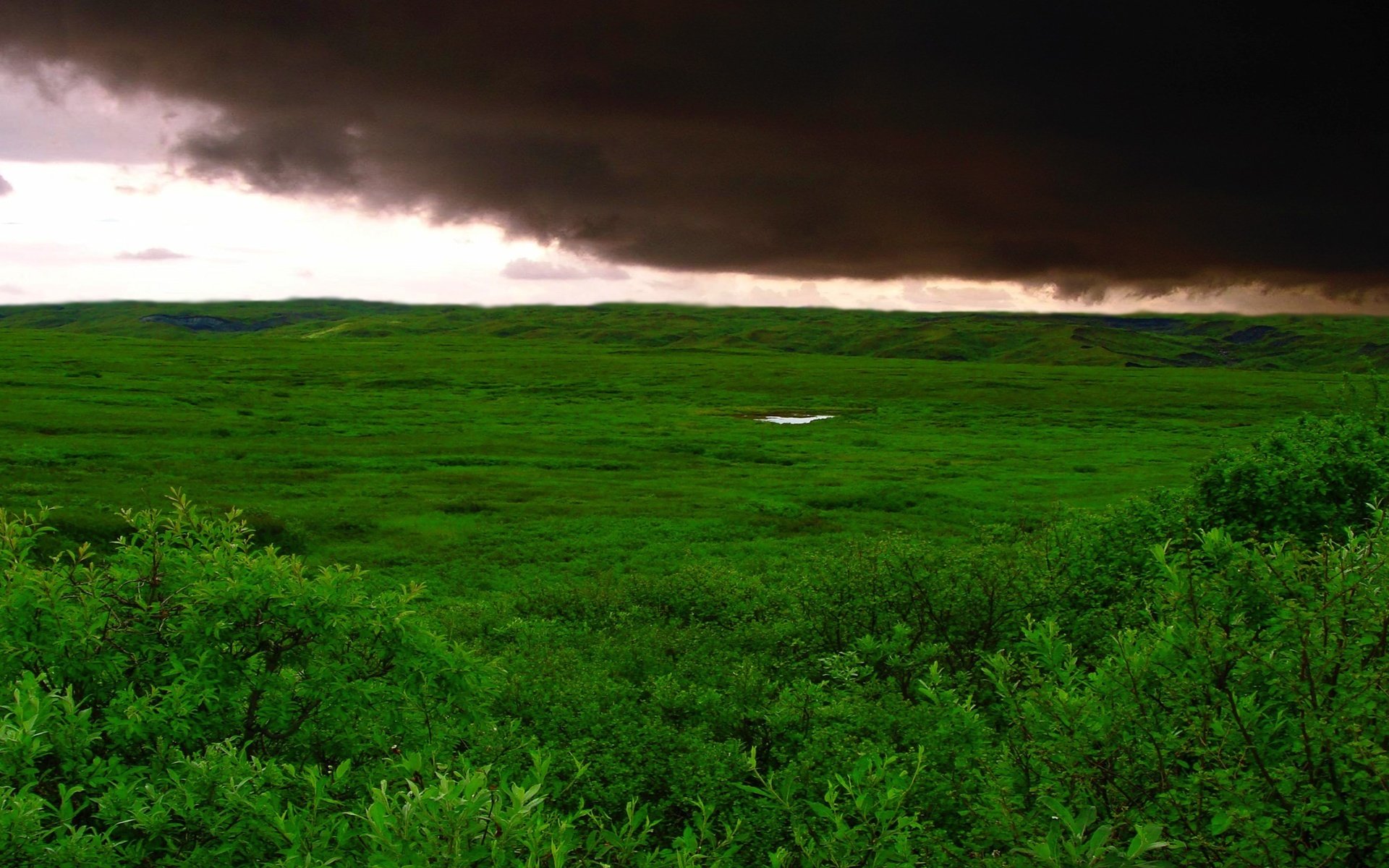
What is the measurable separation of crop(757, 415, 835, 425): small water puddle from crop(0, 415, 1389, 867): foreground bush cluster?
62.0 metres

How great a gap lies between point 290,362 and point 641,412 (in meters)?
61.6

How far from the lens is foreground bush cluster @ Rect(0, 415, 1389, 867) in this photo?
4.71 m

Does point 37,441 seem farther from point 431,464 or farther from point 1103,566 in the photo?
point 1103,566

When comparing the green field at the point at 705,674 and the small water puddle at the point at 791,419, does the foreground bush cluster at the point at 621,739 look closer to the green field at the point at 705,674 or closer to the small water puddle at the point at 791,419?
the green field at the point at 705,674

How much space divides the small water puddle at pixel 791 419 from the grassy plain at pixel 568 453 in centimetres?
269

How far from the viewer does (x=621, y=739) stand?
11234 millimetres

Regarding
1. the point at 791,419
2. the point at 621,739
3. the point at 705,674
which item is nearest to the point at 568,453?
the point at 791,419

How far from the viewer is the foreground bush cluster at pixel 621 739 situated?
4.71 meters

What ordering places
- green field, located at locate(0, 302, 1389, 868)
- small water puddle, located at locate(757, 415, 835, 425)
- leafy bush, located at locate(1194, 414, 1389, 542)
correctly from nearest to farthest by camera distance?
green field, located at locate(0, 302, 1389, 868) → leafy bush, located at locate(1194, 414, 1389, 542) → small water puddle, located at locate(757, 415, 835, 425)

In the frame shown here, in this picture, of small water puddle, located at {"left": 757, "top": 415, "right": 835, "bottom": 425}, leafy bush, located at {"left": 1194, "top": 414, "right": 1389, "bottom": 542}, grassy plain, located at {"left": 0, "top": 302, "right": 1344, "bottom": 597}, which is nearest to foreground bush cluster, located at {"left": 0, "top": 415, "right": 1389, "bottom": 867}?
leafy bush, located at {"left": 1194, "top": 414, "right": 1389, "bottom": 542}

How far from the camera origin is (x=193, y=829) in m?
5.29

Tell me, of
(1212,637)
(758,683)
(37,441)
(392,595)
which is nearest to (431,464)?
(37,441)

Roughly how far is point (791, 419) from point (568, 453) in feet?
105

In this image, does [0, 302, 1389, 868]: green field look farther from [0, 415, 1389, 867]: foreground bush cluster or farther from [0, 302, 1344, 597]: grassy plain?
[0, 302, 1344, 597]: grassy plain
